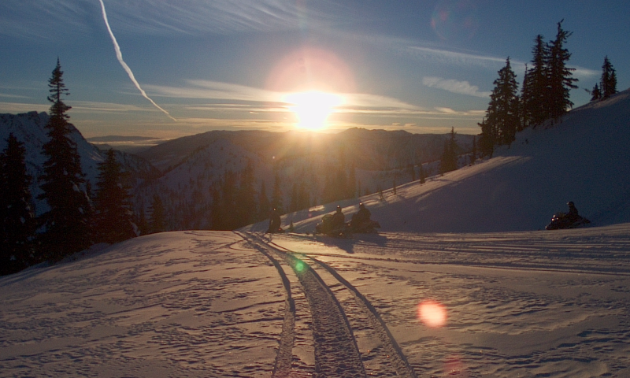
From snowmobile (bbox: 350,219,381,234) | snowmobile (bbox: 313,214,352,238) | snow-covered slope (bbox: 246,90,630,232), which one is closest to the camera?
snowmobile (bbox: 313,214,352,238)

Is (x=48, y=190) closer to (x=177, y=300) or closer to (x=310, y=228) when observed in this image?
(x=310, y=228)

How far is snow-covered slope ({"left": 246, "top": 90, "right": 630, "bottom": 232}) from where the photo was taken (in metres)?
21.2

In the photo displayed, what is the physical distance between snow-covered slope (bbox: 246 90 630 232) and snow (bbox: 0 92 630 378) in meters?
9.78

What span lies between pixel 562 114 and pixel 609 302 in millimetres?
41999

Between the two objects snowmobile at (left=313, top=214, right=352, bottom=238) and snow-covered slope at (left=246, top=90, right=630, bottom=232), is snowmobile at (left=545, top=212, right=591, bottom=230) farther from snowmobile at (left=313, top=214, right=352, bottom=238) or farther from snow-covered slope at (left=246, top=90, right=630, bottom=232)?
snowmobile at (left=313, top=214, right=352, bottom=238)

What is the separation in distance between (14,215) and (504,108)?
49.7 metres

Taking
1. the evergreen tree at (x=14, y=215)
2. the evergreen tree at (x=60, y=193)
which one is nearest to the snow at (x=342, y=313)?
→ the evergreen tree at (x=60, y=193)

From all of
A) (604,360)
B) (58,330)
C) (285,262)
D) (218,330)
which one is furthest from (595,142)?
(58,330)

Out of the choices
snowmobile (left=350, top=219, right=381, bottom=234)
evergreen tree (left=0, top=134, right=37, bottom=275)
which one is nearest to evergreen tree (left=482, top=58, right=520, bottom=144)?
snowmobile (left=350, top=219, right=381, bottom=234)

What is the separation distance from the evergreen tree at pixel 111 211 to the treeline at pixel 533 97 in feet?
131

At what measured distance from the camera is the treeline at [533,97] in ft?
128

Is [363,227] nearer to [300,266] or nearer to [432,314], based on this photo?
[300,266]

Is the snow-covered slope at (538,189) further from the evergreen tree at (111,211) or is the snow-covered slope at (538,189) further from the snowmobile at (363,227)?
the evergreen tree at (111,211)

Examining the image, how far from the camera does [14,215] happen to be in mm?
25969
